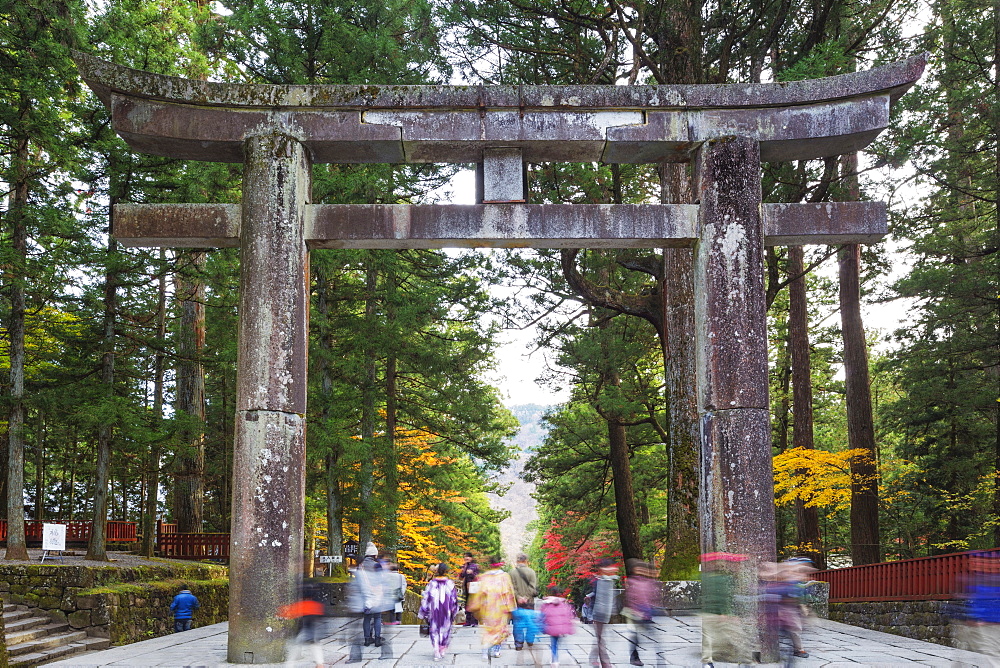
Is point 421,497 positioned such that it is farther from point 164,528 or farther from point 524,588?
point 524,588

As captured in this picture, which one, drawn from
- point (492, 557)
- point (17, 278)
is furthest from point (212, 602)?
point (492, 557)

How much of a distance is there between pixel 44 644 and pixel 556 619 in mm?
10012

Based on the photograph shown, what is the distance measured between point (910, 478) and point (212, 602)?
741 inches

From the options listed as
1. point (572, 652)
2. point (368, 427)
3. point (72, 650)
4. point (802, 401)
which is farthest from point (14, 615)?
point (802, 401)

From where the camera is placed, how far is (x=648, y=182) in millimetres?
22781

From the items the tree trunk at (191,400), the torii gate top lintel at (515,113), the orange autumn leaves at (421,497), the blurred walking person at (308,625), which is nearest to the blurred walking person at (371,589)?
the blurred walking person at (308,625)

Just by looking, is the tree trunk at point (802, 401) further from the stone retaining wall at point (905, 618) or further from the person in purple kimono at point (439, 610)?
the person in purple kimono at point (439, 610)

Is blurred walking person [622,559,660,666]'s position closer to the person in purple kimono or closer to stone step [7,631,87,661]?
the person in purple kimono

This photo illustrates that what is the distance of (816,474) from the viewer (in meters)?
18.6

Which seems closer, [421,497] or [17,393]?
[17,393]

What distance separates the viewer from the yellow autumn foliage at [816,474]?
60.6 ft

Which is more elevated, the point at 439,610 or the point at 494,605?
the point at 494,605

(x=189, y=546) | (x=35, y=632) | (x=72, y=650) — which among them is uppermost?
(x=189, y=546)

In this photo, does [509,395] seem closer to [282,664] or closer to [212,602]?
[212,602]
